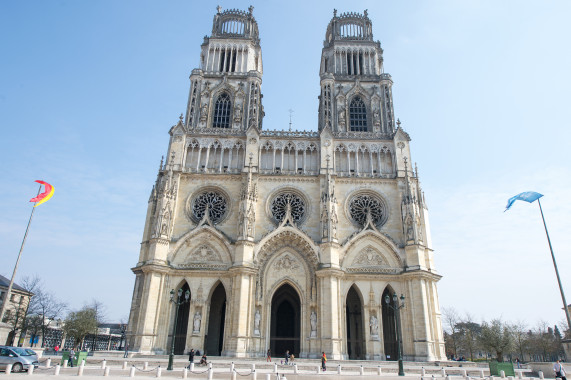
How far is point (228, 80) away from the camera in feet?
133

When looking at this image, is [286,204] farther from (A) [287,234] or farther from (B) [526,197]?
(B) [526,197]

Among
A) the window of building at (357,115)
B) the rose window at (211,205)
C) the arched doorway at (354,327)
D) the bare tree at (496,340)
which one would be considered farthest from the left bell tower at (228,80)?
the bare tree at (496,340)

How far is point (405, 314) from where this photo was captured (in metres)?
30.4

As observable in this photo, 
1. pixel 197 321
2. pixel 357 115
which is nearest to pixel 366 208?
pixel 357 115

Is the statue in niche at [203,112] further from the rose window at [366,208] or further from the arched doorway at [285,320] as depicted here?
the arched doorway at [285,320]

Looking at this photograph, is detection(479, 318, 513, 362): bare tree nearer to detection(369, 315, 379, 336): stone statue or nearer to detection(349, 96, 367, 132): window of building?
detection(369, 315, 379, 336): stone statue

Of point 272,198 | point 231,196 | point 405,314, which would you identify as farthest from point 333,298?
point 231,196

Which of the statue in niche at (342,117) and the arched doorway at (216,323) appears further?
the statue in niche at (342,117)

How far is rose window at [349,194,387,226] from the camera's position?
3428 cm

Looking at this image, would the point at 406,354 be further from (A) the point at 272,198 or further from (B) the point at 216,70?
(B) the point at 216,70

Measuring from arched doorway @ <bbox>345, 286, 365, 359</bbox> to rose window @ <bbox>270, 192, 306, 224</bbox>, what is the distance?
7.78 metres

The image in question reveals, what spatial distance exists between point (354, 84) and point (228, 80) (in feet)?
43.7

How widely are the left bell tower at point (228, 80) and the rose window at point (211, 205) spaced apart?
7.14 m

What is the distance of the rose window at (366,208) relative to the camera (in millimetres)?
34281
